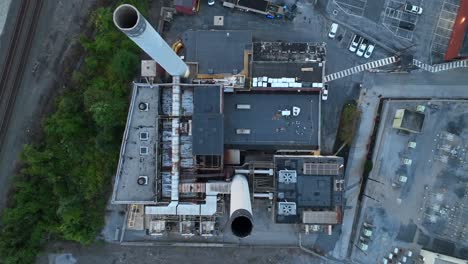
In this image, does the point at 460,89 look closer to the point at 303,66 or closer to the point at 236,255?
the point at 303,66

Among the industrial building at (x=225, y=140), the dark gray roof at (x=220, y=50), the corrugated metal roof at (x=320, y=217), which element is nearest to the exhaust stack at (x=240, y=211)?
the industrial building at (x=225, y=140)

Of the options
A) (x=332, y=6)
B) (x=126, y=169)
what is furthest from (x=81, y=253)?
(x=332, y=6)

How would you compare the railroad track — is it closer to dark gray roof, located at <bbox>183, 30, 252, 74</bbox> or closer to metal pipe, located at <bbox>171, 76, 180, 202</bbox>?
metal pipe, located at <bbox>171, 76, 180, 202</bbox>

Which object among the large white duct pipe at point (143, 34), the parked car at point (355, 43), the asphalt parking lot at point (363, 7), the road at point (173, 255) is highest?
the asphalt parking lot at point (363, 7)

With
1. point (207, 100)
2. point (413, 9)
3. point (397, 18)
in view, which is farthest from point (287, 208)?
point (413, 9)

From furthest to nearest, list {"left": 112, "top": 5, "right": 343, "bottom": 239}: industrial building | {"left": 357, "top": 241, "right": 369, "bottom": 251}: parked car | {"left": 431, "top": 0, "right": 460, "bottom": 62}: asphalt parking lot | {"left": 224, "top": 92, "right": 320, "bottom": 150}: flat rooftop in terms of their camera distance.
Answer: {"left": 431, "top": 0, "right": 460, "bottom": 62}: asphalt parking lot
{"left": 357, "top": 241, "right": 369, "bottom": 251}: parked car
{"left": 224, "top": 92, "right": 320, "bottom": 150}: flat rooftop
{"left": 112, "top": 5, "right": 343, "bottom": 239}: industrial building

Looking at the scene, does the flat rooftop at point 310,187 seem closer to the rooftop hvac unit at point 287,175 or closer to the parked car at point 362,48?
the rooftop hvac unit at point 287,175

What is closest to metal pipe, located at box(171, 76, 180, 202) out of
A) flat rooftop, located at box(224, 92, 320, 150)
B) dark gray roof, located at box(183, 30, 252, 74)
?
dark gray roof, located at box(183, 30, 252, 74)
